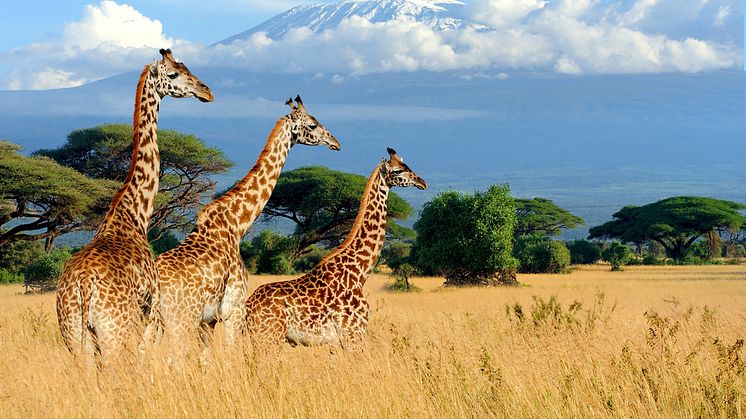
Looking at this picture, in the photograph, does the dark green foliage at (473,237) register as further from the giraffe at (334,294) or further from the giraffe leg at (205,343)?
the giraffe leg at (205,343)

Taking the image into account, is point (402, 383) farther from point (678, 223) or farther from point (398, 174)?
point (678, 223)

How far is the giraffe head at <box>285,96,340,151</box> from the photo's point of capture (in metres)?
10.2

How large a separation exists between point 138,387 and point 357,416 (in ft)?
5.57

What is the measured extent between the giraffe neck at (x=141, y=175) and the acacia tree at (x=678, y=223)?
186 feet

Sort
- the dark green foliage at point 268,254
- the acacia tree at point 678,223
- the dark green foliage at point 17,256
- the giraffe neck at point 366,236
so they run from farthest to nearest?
the acacia tree at point 678,223
the dark green foliage at point 17,256
the dark green foliage at point 268,254
the giraffe neck at point 366,236

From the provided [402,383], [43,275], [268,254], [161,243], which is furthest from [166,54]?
[268,254]

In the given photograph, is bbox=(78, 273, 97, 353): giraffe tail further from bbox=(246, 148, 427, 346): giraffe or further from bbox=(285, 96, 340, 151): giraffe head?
bbox=(285, 96, 340, 151): giraffe head

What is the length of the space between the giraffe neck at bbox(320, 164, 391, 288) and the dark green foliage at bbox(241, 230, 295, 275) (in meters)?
29.8

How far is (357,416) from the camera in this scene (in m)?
7.70

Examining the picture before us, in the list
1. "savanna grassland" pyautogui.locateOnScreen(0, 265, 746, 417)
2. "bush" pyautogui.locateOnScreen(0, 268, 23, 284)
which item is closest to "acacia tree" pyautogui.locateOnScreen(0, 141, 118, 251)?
"bush" pyautogui.locateOnScreen(0, 268, 23, 284)

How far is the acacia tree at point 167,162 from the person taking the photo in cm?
4156

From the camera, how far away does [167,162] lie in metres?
41.8

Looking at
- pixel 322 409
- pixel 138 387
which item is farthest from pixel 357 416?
pixel 138 387

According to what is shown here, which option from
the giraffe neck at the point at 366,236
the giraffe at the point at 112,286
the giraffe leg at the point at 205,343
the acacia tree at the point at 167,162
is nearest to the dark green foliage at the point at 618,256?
the acacia tree at the point at 167,162
